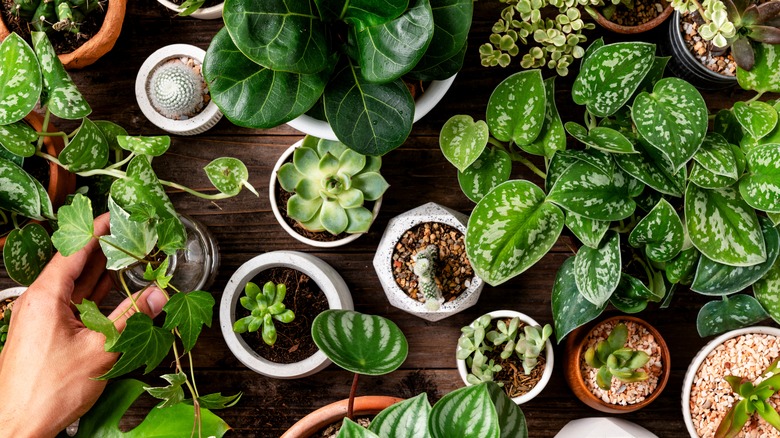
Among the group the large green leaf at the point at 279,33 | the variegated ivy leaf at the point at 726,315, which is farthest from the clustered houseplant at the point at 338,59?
the variegated ivy leaf at the point at 726,315

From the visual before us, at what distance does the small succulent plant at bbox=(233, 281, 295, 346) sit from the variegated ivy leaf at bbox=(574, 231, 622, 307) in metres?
0.51

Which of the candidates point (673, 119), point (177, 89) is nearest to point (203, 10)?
point (177, 89)

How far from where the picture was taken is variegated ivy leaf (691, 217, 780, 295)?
1139mm

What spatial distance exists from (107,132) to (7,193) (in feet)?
0.66

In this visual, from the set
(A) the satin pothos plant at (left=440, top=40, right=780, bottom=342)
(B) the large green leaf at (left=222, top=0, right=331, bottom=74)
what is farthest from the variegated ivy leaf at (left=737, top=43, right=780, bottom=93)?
(B) the large green leaf at (left=222, top=0, right=331, bottom=74)

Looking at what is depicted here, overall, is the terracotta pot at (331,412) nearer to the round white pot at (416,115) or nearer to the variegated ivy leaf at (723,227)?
the round white pot at (416,115)

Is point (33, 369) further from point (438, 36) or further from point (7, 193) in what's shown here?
point (438, 36)

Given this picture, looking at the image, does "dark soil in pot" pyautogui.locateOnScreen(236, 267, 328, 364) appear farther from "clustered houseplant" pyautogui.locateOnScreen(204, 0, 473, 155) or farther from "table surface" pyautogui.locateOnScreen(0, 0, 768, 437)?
"clustered houseplant" pyautogui.locateOnScreen(204, 0, 473, 155)

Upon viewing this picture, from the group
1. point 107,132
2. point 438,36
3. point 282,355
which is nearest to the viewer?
point 438,36

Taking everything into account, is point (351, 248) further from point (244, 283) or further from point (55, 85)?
point (55, 85)

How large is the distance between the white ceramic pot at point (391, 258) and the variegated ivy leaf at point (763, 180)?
487mm

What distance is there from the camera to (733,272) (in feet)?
3.76

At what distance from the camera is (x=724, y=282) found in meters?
1.15

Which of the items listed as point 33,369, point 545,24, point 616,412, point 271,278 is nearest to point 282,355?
point 271,278
